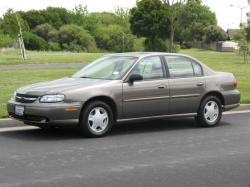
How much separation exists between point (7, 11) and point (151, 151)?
3658cm

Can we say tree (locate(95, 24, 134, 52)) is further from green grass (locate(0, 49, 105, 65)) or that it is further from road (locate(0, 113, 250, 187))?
road (locate(0, 113, 250, 187))

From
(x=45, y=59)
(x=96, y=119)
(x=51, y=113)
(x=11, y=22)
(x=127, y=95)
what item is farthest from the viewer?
(x=45, y=59)

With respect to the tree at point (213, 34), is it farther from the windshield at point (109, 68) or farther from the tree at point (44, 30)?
the windshield at point (109, 68)

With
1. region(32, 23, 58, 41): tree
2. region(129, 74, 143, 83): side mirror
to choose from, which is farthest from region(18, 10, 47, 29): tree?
region(129, 74, 143, 83): side mirror

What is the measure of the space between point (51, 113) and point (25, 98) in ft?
1.97

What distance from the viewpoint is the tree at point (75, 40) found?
297 ft

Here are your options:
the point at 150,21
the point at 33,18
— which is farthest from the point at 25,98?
the point at 33,18

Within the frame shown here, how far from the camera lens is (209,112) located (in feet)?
37.3

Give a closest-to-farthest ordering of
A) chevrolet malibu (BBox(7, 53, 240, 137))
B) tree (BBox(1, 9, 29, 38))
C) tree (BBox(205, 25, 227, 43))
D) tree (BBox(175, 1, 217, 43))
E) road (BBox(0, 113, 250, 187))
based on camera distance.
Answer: road (BBox(0, 113, 250, 187)), chevrolet malibu (BBox(7, 53, 240, 137)), tree (BBox(1, 9, 29, 38)), tree (BBox(205, 25, 227, 43)), tree (BBox(175, 1, 217, 43))

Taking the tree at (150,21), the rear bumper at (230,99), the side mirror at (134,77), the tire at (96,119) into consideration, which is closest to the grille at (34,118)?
the tire at (96,119)

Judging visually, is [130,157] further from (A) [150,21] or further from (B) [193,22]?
(B) [193,22]

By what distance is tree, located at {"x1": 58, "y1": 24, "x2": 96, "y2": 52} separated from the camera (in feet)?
297

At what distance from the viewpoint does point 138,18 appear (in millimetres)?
71562

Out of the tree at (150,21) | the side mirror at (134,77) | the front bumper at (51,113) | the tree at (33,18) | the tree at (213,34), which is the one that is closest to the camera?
the front bumper at (51,113)
